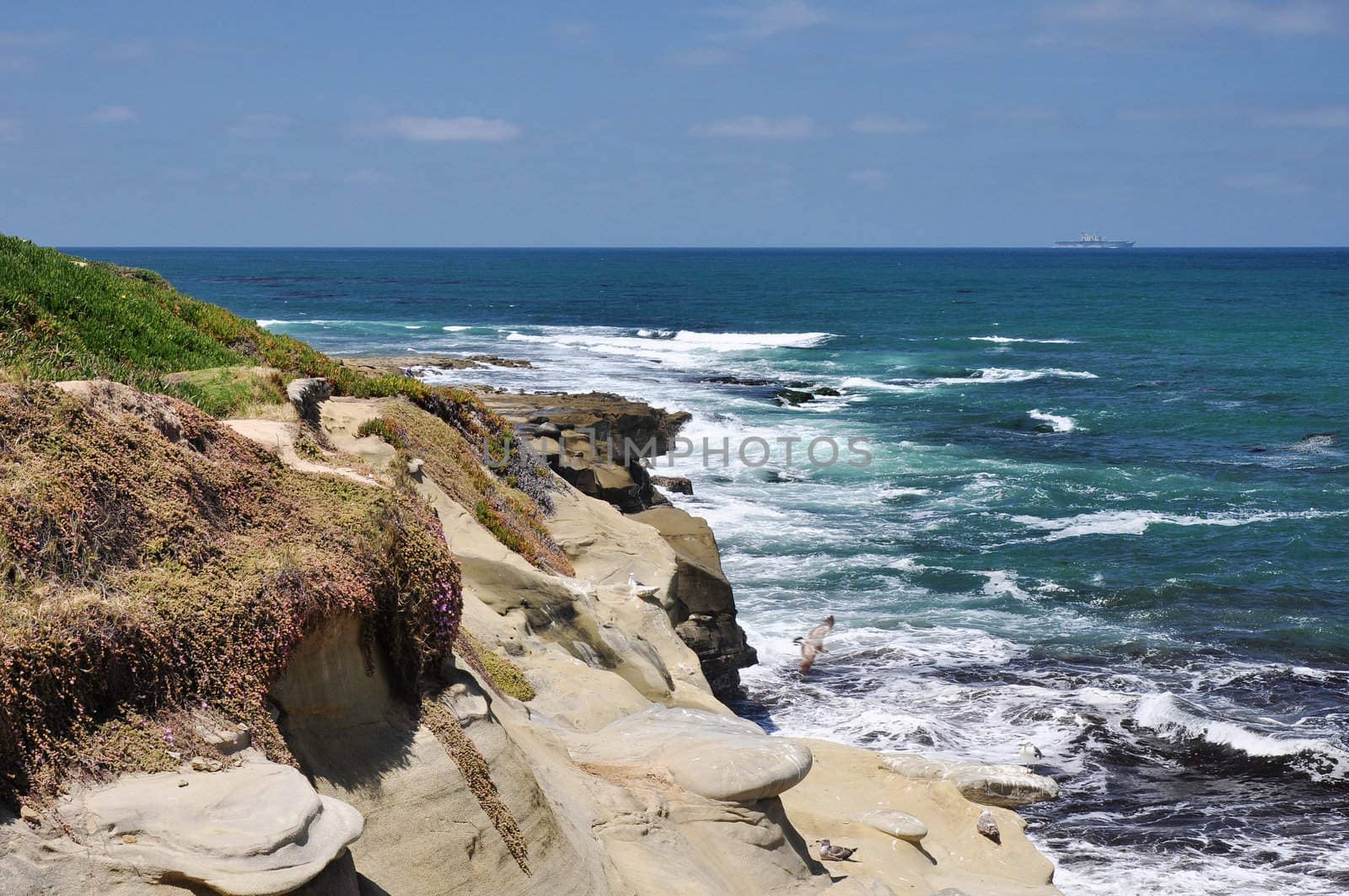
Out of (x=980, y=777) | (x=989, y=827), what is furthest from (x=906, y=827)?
(x=980, y=777)

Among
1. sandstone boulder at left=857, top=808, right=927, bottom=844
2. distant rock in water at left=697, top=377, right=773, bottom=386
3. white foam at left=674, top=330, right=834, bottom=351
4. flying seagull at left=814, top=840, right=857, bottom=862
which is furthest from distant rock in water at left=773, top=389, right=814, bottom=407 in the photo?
flying seagull at left=814, top=840, right=857, bottom=862

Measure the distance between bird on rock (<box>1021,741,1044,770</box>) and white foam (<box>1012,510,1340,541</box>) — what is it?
12.8 meters

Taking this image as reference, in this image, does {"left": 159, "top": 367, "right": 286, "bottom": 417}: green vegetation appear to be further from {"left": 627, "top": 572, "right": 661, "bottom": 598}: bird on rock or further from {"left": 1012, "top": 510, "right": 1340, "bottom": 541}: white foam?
{"left": 1012, "top": 510, "right": 1340, "bottom": 541}: white foam

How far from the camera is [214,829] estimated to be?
5457 millimetres

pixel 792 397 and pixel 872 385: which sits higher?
pixel 872 385

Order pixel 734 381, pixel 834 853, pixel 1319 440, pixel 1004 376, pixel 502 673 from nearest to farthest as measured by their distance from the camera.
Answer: pixel 834 853, pixel 502 673, pixel 1319 440, pixel 734 381, pixel 1004 376

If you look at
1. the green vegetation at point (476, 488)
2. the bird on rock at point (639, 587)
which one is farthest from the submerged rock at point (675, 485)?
the bird on rock at point (639, 587)

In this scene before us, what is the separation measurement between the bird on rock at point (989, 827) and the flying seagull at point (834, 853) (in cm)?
274

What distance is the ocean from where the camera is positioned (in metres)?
16.5

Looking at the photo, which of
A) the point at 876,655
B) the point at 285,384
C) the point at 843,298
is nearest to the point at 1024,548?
the point at 876,655

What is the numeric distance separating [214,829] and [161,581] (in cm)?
165

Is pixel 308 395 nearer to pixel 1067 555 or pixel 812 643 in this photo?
pixel 812 643

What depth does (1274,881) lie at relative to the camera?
13.6m

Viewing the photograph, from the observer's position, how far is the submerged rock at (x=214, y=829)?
5266mm
